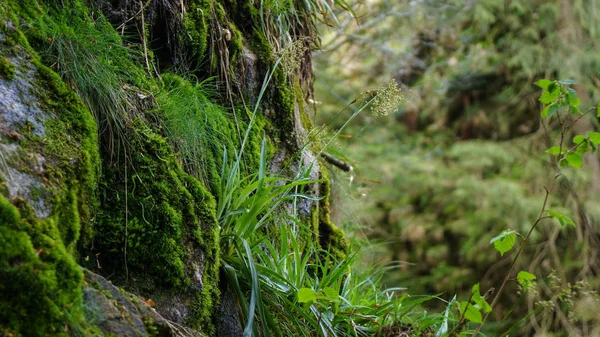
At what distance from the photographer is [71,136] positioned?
158cm

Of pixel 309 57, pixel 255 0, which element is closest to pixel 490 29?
pixel 309 57

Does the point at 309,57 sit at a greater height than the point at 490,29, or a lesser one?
greater

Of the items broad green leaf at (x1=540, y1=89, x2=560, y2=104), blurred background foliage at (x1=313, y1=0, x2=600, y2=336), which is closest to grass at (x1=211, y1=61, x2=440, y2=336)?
broad green leaf at (x1=540, y1=89, x2=560, y2=104)

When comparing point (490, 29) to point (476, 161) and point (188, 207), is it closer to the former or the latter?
point (476, 161)

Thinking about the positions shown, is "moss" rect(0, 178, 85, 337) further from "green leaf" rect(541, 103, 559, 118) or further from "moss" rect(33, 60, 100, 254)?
"green leaf" rect(541, 103, 559, 118)

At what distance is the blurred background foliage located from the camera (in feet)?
20.0

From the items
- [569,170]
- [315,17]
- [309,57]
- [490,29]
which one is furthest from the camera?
[490,29]

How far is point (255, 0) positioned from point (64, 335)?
1.94m

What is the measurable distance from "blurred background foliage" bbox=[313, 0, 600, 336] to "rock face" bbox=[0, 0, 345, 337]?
3.42 m

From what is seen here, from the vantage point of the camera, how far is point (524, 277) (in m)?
1.67

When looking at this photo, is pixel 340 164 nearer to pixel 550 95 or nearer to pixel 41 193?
pixel 550 95

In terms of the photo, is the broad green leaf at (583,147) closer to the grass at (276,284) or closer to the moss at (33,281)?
the grass at (276,284)

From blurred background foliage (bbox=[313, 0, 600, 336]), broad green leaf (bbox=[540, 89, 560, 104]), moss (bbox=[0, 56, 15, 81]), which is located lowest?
blurred background foliage (bbox=[313, 0, 600, 336])

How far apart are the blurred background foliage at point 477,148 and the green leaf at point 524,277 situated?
401 centimetres
